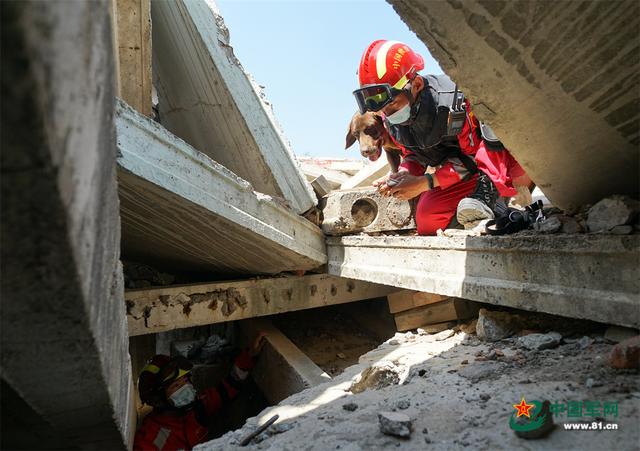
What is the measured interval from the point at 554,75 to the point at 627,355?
1111 mm

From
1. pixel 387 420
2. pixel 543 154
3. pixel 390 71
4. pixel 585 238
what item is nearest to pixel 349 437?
pixel 387 420

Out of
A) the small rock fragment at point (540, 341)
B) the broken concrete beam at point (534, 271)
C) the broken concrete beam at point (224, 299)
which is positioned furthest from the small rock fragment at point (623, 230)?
the broken concrete beam at point (224, 299)

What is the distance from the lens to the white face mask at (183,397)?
3619mm

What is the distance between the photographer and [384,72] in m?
2.94

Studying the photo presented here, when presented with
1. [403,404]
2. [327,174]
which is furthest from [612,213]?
[327,174]

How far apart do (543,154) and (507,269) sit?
60cm

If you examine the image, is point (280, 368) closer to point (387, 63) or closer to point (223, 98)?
point (223, 98)

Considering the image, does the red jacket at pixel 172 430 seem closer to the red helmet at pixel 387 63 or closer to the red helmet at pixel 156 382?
the red helmet at pixel 156 382

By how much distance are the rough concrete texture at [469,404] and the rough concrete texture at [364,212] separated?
124 centimetres

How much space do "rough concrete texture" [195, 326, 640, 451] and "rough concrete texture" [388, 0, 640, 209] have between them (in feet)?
2.74

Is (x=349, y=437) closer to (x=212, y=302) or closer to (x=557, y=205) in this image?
(x=557, y=205)

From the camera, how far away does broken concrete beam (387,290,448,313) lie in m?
3.32

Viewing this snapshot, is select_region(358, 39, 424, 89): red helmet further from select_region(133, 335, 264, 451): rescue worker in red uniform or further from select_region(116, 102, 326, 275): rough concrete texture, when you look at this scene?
select_region(133, 335, 264, 451): rescue worker in red uniform

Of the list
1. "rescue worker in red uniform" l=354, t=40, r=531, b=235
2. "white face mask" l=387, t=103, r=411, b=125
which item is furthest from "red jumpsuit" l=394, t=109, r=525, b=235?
"white face mask" l=387, t=103, r=411, b=125
